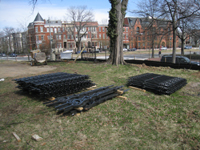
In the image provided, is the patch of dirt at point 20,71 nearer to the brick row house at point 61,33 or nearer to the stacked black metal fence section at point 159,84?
the stacked black metal fence section at point 159,84

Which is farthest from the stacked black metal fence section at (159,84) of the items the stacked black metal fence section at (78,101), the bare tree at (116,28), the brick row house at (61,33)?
the brick row house at (61,33)

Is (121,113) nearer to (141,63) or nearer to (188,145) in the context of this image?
(188,145)

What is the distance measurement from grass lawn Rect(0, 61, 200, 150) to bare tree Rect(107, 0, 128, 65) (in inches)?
339

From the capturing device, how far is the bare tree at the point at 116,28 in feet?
48.5

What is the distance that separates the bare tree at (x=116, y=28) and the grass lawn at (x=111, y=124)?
8.62 metres

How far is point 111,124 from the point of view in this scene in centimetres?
489

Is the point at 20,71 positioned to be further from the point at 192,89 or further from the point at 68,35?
the point at 68,35

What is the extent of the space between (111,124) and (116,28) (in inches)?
462

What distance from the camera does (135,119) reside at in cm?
518

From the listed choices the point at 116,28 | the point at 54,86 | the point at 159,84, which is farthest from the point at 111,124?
the point at 116,28

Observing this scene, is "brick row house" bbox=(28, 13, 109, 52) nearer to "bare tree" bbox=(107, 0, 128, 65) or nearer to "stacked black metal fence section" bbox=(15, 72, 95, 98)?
"bare tree" bbox=(107, 0, 128, 65)

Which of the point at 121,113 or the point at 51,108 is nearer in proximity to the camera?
the point at 121,113

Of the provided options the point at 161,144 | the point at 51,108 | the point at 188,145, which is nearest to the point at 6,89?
the point at 51,108

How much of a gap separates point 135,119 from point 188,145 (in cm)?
165
